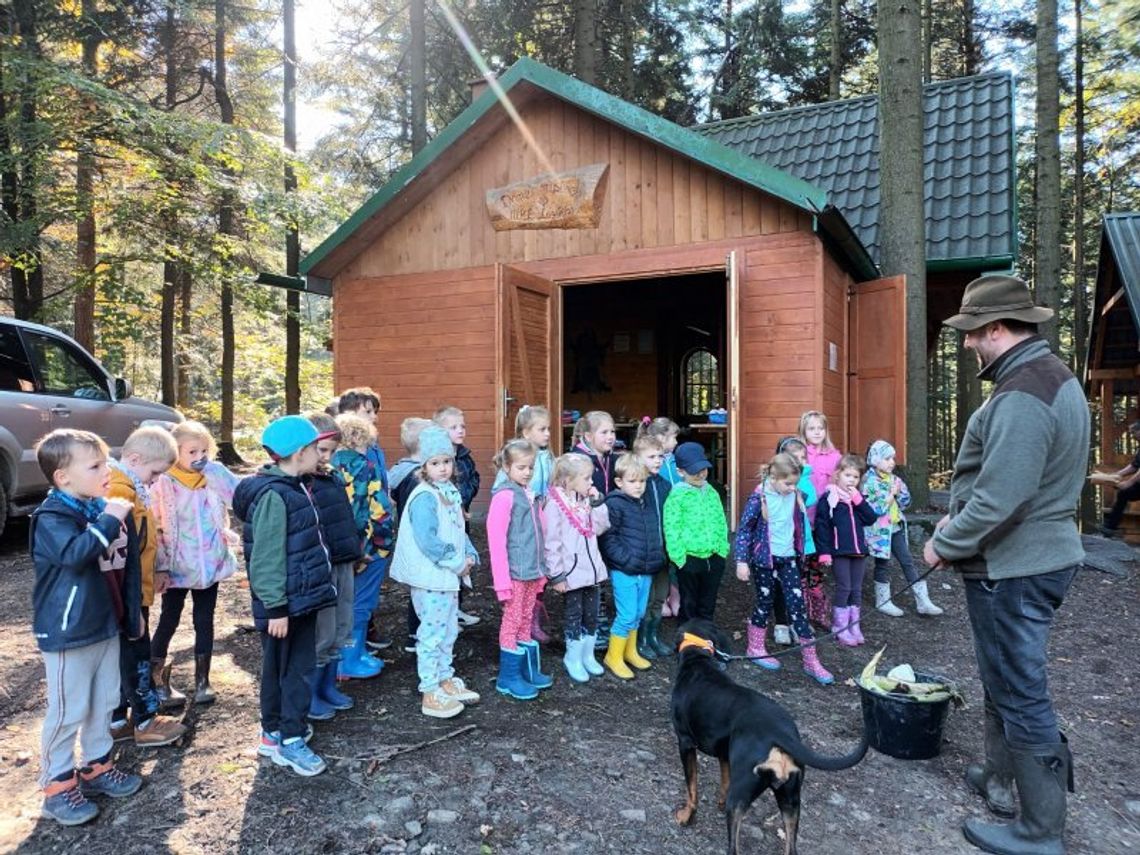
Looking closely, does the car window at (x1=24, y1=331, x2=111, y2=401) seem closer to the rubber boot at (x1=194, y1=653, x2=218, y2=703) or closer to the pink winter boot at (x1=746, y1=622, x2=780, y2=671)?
the rubber boot at (x1=194, y1=653, x2=218, y2=703)

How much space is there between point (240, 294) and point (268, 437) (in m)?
12.9

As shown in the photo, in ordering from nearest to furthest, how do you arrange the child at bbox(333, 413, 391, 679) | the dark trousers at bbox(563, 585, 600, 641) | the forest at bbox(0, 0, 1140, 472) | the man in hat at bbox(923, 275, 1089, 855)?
1. the man in hat at bbox(923, 275, 1089, 855)
2. the child at bbox(333, 413, 391, 679)
3. the dark trousers at bbox(563, 585, 600, 641)
4. the forest at bbox(0, 0, 1140, 472)

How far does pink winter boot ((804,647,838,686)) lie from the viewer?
13.9 ft

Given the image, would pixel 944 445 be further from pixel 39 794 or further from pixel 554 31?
pixel 39 794

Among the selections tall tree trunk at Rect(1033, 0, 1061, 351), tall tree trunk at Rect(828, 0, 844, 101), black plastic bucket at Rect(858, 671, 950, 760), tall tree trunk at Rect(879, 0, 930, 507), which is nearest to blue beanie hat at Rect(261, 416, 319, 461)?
black plastic bucket at Rect(858, 671, 950, 760)

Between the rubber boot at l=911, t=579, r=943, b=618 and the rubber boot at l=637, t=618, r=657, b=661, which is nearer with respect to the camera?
the rubber boot at l=637, t=618, r=657, b=661

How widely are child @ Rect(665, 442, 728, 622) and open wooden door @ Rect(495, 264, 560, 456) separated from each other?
3488 millimetres

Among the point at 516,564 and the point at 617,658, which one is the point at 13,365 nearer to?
the point at 516,564

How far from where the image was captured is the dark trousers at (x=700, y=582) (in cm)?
450

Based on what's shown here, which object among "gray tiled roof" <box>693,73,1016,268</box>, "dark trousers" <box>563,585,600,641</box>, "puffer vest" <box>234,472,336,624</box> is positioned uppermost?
"gray tiled roof" <box>693,73,1016,268</box>

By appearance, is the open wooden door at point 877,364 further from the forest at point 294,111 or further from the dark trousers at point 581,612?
the dark trousers at point 581,612

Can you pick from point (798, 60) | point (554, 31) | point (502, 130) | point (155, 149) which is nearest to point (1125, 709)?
point (502, 130)

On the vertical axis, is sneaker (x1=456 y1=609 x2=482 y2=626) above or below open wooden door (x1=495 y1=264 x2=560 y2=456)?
below

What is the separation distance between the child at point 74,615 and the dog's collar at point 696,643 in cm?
228
